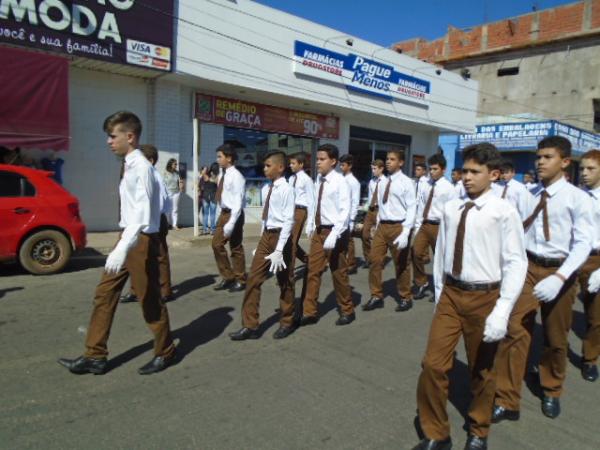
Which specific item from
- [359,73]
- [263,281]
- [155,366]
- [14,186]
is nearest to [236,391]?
[155,366]

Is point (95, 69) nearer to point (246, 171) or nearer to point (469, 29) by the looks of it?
point (246, 171)

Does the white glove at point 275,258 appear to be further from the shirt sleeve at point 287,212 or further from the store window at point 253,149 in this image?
the store window at point 253,149

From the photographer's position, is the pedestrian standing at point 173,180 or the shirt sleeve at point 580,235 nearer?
the shirt sleeve at point 580,235

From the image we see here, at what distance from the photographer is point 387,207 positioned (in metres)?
6.08

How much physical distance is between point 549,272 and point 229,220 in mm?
4006

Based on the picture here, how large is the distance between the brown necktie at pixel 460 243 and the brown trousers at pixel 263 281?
2.21 metres

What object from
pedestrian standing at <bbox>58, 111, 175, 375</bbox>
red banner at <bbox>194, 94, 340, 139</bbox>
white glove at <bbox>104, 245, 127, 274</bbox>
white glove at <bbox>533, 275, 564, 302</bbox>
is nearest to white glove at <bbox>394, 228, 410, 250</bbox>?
white glove at <bbox>533, 275, 564, 302</bbox>

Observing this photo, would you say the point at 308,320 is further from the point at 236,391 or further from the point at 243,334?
the point at 236,391

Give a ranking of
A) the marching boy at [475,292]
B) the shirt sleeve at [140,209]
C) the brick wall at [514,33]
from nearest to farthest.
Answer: the marching boy at [475,292]
the shirt sleeve at [140,209]
the brick wall at [514,33]

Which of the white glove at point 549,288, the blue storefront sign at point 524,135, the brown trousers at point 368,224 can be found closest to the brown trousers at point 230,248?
the brown trousers at point 368,224

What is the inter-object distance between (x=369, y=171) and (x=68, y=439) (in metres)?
16.2

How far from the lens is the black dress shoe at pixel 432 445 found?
272 cm

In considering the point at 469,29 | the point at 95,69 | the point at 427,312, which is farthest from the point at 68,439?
the point at 469,29

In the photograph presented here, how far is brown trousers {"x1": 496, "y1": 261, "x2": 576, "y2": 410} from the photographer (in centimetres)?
327
